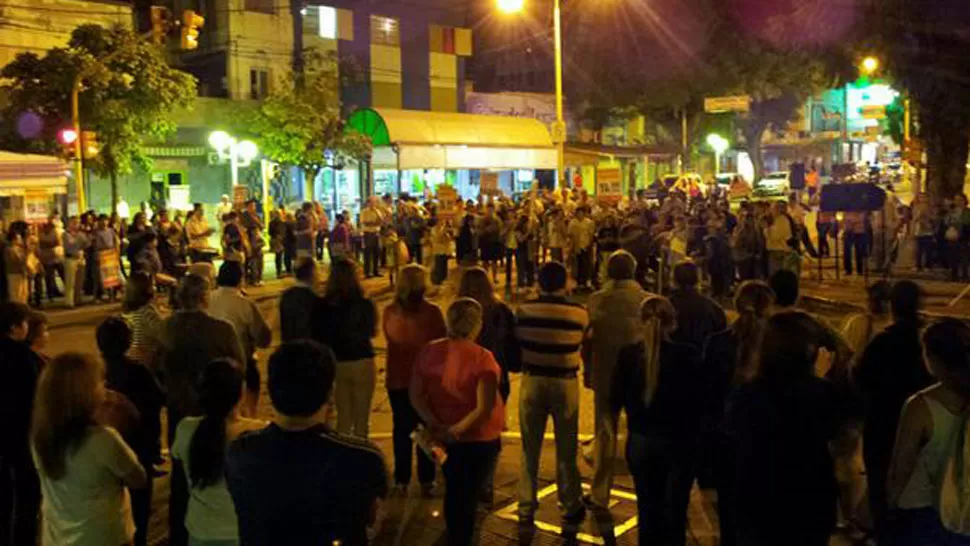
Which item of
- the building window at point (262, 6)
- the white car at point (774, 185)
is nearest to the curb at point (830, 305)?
the building window at point (262, 6)

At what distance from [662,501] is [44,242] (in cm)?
1604

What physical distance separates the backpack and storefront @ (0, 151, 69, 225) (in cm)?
1869

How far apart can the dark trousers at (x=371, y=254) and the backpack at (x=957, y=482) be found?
1843cm

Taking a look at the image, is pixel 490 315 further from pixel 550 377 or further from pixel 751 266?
pixel 751 266

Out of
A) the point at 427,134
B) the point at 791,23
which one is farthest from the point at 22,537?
the point at 427,134

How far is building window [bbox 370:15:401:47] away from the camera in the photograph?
41031mm

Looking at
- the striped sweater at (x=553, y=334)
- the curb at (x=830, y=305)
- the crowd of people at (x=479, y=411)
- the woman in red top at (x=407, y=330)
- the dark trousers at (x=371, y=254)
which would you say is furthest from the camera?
the dark trousers at (x=371, y=254)

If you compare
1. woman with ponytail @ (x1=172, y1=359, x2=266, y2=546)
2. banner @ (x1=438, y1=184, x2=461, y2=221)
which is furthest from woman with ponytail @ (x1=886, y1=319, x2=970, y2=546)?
banner @ (x1=438, y1=184, x2=461, y2=221)

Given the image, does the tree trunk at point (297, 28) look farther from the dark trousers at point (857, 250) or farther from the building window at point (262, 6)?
the dark trousers at point (857, 250)

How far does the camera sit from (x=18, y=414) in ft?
17.2

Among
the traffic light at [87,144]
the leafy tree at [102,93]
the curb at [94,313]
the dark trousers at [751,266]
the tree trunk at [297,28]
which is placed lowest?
the curb at [94,313]

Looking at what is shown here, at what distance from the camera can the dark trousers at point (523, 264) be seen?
19.2 meters

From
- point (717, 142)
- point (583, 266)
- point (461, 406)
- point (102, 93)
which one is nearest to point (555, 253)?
point (583, 266)

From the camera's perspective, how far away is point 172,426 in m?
5.87
